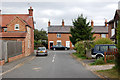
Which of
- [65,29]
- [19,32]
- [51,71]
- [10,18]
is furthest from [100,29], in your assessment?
[51,71]

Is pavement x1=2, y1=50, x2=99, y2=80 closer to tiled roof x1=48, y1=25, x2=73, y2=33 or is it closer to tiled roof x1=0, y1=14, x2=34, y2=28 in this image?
tiled roof x1=0, y1=14, x2=34, y2=28

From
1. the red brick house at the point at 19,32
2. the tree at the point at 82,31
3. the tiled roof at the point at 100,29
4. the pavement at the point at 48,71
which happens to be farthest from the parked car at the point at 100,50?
the tiled roof at the point at 100,29

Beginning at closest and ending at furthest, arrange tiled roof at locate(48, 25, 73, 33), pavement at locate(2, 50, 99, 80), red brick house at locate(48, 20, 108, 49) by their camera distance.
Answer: pavement at locate(2, 50, 99, 80), red brick house at locate(48, 20, 108, 49), tiled roof at locate(48, 25, 73, 33)

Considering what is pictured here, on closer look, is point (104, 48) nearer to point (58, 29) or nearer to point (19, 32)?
point (19, 32)

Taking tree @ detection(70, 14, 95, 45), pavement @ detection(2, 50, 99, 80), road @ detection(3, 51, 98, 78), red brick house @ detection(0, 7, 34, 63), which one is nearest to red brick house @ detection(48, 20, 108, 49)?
red brick house @ detection(0, 7, 34, 63)

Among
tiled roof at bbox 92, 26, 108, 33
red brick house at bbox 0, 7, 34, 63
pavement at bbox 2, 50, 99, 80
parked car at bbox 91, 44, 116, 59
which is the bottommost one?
pavement at bbox 2, 50, 99, 80

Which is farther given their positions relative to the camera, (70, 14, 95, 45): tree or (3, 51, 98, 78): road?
(70, 14, 95, 45): tree

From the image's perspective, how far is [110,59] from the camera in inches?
712

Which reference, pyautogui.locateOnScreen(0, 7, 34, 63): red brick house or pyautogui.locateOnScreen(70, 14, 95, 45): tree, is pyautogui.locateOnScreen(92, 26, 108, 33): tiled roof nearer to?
pyautogui.locateOnScreen(70, 14, 95, 45): tree

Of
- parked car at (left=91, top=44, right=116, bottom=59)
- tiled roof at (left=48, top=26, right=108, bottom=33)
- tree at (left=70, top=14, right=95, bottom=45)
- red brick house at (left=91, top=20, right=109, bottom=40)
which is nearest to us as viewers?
parked car at (left=91, top=44, right=116, bottom=59)

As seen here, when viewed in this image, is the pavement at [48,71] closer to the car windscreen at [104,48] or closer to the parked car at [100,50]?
the parked car at [100,50]

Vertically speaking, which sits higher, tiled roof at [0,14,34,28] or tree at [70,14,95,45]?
tiled roof at [0,14,34,28]

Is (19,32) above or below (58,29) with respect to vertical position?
Result: below

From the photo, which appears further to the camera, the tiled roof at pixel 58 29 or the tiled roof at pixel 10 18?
the tiled roof at pixel 58 29
